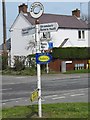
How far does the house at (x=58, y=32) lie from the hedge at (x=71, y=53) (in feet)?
16.3

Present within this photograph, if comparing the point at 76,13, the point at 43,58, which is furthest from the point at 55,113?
the point at 76,13

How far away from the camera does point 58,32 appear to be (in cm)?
4791

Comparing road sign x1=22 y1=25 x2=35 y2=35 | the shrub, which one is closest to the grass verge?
road sign x1=22 y1=25 x2=35 y2=35

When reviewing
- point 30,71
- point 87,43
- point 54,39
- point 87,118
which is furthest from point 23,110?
point 87,43

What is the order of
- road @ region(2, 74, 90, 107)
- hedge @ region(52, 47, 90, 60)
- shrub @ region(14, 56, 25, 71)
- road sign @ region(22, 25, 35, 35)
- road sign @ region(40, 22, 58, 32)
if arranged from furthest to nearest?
hedge @ region(52, 47, 90, 60) → shrub @ region(14, 56, 25, 71) → road @ region(2, 74, 90, 107) → road sign @ region(22, 25, 35, 35) → road sign @ region(40, 22, 58, 32)

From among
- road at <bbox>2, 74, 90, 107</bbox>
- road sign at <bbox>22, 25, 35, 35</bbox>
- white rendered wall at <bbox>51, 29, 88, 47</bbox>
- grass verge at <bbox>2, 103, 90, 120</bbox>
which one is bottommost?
road at <bbox>2, 74, 90, 107</bbox>

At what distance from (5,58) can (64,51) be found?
21.5 ft

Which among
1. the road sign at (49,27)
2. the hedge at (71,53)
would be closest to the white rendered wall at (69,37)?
the hedge at (71,53)

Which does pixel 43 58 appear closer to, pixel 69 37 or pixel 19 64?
pixel 19 64

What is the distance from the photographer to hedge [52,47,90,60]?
40816 millimetres

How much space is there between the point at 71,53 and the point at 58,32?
22.0 ft

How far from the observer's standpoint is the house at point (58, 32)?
48344mm

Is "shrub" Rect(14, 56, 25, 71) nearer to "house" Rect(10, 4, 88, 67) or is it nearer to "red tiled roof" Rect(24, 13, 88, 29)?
"house" Rect(10, 4, 88, 67)

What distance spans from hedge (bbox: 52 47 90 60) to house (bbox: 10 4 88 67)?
4983 millimetres
